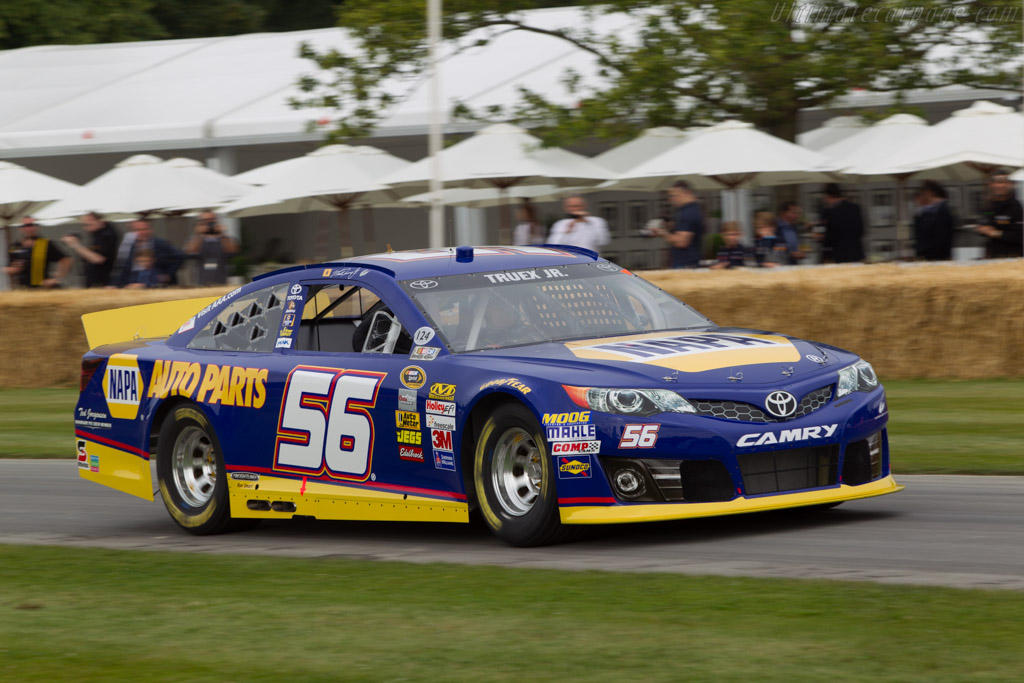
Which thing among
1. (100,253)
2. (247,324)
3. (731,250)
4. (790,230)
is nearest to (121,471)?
(247,324)

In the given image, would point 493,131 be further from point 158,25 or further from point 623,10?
point 158,25

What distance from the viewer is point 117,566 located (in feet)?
25.9

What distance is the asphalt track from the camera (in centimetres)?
682

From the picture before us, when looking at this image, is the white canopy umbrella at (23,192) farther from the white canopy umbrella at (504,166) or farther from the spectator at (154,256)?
the white canopy umbrella at (504,166)

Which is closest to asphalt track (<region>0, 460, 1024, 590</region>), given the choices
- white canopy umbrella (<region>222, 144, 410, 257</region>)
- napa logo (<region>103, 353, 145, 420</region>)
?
napa logo (<region>103, 353, 145, 420</region>)

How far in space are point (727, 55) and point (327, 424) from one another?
46.9 feet

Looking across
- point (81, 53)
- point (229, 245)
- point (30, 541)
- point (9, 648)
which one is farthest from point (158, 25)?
point (9, 648)

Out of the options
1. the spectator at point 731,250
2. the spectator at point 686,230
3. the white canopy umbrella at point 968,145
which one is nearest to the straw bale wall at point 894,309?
the spectator at point 686,230

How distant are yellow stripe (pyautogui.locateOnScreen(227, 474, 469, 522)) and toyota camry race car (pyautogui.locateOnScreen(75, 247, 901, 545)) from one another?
1cm

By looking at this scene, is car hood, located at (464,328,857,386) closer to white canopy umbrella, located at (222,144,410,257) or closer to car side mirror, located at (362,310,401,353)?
car side mirror, located at (362,310,401,353)

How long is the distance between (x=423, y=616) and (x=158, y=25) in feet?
147

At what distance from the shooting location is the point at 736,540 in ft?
24.9

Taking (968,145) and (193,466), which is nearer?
(193,466)

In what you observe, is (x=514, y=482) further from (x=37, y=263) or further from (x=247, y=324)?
(x=37, y=263)
